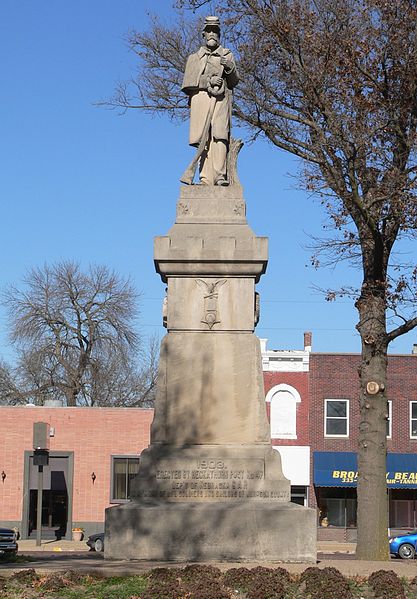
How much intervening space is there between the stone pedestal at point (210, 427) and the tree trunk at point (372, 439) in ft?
25.0

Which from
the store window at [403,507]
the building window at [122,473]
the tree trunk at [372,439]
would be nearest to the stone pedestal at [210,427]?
the tree trunk at [372,439]

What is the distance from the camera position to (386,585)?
381 inches

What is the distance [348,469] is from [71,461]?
37.0 feet

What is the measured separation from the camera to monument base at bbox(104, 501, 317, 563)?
37.8 ft

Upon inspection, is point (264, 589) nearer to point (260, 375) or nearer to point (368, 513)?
point (260, 375)

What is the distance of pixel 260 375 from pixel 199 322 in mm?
961

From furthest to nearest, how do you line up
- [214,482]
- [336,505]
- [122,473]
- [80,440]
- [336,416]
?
[336,416]
[336,505]
[80,440]
[122,473]
[214,482]

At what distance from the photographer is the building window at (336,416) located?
44312 millimetres

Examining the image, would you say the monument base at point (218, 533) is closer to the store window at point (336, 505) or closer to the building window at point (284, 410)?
the building window at point (284, 410)

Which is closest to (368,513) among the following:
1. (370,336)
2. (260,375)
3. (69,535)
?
(370,336)

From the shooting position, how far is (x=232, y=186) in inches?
526

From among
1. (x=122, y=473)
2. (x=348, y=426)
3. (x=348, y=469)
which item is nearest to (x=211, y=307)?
(x=122, y=473)

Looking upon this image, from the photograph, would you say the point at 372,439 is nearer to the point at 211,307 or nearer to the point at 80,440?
the point at 211,307

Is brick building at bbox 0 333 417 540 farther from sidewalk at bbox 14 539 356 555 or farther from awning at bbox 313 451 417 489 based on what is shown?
sidewalk at bbox 14 539 356 555
